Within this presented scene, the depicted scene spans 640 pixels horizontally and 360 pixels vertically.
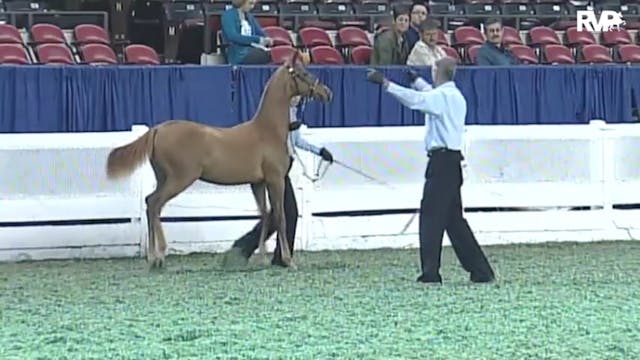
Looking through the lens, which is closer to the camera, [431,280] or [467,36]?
[431,280]

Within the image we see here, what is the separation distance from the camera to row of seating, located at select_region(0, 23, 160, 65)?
16.3 meters

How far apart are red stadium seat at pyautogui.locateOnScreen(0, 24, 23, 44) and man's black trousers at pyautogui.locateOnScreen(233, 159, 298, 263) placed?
6070mm

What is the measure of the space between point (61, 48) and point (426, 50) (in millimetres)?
4773

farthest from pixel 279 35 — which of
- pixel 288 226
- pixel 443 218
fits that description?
pixel 443 218

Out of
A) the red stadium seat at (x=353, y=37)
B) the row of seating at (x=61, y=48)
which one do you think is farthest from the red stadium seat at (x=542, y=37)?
the row of seating at (x=61, y=48)

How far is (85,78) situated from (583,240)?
5.75 m

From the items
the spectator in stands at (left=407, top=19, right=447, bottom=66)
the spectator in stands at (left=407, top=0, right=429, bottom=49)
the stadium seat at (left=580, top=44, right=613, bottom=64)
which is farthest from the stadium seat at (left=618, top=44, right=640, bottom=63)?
the spectator in stands at (left=407, top=19, right=447, bottom=66)

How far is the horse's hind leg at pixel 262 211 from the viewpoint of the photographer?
38.9ft

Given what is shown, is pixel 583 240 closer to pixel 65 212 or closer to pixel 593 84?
pixel 593 84

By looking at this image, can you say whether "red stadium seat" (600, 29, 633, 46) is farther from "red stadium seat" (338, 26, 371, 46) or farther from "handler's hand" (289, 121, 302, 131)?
"handler's hand" (289, 121, 302, 131)

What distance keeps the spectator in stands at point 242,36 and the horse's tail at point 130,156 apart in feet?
10.1

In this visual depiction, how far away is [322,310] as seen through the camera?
9086 mm

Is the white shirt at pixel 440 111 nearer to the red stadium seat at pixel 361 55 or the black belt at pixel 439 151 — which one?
the black belt at pixel 439 151

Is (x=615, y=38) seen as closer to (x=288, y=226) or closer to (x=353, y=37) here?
(x=353, y=37)
